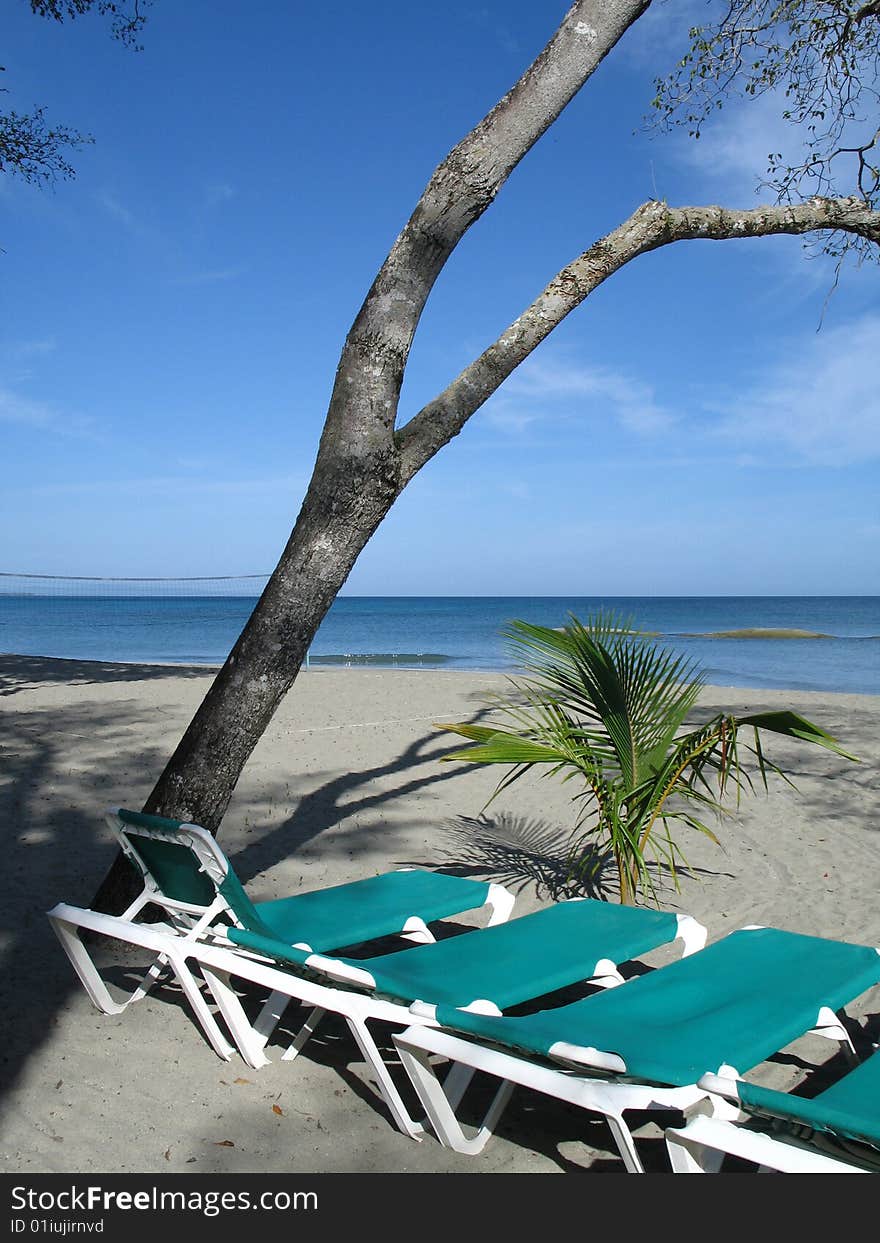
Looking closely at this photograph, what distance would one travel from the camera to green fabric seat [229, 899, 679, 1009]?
110 inches

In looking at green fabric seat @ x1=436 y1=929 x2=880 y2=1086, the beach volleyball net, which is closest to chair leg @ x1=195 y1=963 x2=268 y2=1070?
green fabric seat @ x1=436 y1=929 x2=880 y2=1086

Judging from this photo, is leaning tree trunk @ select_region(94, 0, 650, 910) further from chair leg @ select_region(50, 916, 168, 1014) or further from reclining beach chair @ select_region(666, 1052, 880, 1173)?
reclining beach chair @ select_region(666, 1052, 880, 1173)

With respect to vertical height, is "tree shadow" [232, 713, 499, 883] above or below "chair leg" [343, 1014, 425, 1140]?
below

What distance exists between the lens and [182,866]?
3268 millimetres

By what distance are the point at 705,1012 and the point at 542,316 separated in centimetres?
267

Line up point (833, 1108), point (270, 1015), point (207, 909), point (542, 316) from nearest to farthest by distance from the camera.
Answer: point (833, 1108) < point (270, 1015) < point (207, 909) < point (542, 316)

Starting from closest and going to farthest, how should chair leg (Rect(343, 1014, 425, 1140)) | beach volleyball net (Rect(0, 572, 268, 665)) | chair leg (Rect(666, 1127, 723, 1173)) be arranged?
1. chair leg (Rect(666, 1127, 723, 1173))
2. chair leg (Rect(343, 1014, 425, 1140))
3. beach volleyball net (Rect(0, 572, 268, 665))

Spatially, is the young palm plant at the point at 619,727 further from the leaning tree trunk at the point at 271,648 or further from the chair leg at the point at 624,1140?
the chair leg at the point at 624,1140

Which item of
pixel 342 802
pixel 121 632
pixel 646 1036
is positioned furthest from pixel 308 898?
pixel 121 632

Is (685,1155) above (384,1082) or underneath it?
above

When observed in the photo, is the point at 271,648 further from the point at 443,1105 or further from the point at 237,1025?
the point at 443,1105
